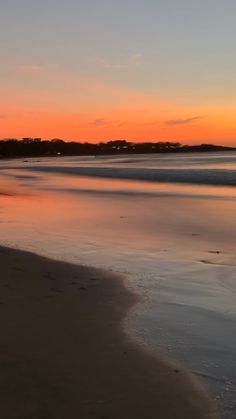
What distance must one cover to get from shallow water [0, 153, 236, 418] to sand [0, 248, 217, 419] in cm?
23

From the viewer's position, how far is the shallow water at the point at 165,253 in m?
4.77

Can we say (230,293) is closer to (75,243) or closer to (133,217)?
(75,243)

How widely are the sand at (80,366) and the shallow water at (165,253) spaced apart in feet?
0.74

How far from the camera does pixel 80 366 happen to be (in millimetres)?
4195

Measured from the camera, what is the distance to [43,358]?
14.1ft

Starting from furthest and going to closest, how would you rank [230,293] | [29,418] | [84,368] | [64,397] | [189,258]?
1. [189,258]
2. [230,293]
3. [84,368]
4. [64,397]
5. [29,418]

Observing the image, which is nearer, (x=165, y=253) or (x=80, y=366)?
(x=80, y=366)

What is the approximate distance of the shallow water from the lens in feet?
15.6

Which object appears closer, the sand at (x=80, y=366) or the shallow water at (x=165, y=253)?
the sand at (x=80, y=366)

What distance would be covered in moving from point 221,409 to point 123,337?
153 cm

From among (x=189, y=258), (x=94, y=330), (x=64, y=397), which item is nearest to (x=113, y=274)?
(x=189, y=258)

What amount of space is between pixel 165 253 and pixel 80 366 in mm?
5016

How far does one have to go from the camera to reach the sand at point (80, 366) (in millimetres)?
3535

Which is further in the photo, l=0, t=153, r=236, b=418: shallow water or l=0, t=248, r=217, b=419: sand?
l=0, t=153, r=236, b=418: shallow water
